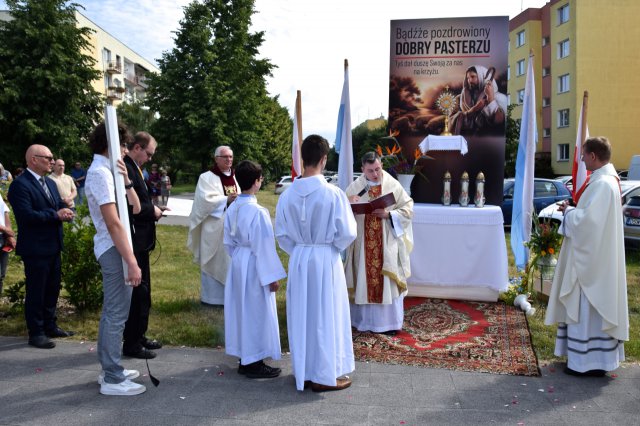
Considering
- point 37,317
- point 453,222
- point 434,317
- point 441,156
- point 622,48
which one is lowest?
point 434,317

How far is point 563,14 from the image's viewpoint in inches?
1394

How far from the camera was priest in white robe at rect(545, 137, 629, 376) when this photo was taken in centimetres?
458

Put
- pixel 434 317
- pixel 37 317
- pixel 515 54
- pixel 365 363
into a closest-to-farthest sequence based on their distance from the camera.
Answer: pixel 365 363 < pixel 37 317 < pixel 434 317 < pixel 515 54

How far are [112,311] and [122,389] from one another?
58cm

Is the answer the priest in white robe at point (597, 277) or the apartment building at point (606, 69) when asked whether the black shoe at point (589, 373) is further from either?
the apartment building at point (606, 69)

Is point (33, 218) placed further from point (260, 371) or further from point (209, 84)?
point (209, 84)

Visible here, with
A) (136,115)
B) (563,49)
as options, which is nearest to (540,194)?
(563,49)

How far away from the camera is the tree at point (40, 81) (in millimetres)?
26312

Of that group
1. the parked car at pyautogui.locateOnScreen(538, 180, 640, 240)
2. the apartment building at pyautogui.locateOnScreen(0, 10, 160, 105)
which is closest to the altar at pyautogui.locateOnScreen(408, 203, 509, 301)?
the parked car at pyautogui.locateOnScreen(538, 180, 640, 240)

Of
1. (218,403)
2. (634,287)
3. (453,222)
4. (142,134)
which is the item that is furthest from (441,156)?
(218,403)

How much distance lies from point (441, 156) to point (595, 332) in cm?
417

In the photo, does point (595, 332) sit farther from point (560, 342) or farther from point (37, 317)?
point (37, 317)

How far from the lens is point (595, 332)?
15.3 feet

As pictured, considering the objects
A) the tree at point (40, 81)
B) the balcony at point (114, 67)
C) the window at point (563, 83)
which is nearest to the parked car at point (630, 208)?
the tree at point (40, 81)
